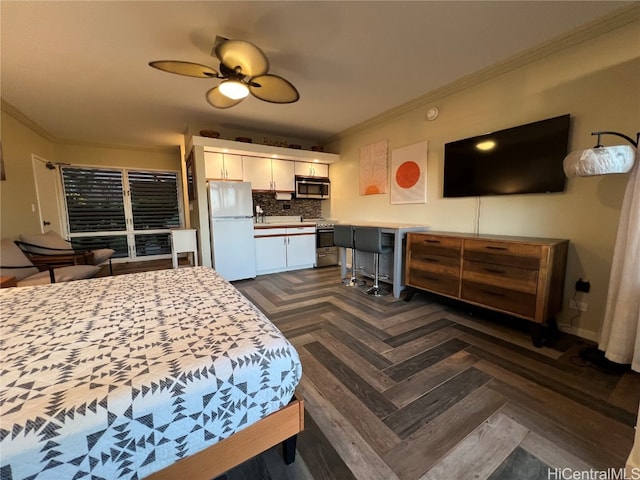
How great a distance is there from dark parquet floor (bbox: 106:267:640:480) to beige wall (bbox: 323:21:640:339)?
808mm

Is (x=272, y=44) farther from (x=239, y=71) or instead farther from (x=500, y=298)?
(x=500, y=298)

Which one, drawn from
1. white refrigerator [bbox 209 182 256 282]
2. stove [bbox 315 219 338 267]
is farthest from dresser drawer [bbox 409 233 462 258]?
white refrigerator [bbox 209 182 256 282]

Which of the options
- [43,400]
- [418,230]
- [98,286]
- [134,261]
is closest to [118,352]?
[43,400]

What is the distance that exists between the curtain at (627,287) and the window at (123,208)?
727cm

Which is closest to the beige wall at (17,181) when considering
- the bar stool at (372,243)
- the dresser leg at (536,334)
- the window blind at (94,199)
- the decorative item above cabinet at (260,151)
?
the window blind at (94,199)

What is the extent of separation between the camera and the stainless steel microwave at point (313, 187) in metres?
4.94

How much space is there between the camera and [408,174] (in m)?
3.65

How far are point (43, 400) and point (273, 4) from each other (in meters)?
2.42

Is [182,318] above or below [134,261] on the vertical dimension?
above

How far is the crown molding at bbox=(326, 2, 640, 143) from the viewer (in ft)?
6.21

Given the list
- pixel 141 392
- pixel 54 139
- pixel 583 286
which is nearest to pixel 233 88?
pixel 141 392

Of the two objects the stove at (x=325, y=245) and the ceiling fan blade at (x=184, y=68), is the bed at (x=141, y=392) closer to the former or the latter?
the ceiling fan blade at (x=184, y=68)

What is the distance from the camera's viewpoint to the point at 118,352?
3.32 feet

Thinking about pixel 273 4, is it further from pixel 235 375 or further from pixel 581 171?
pixel 581 171
